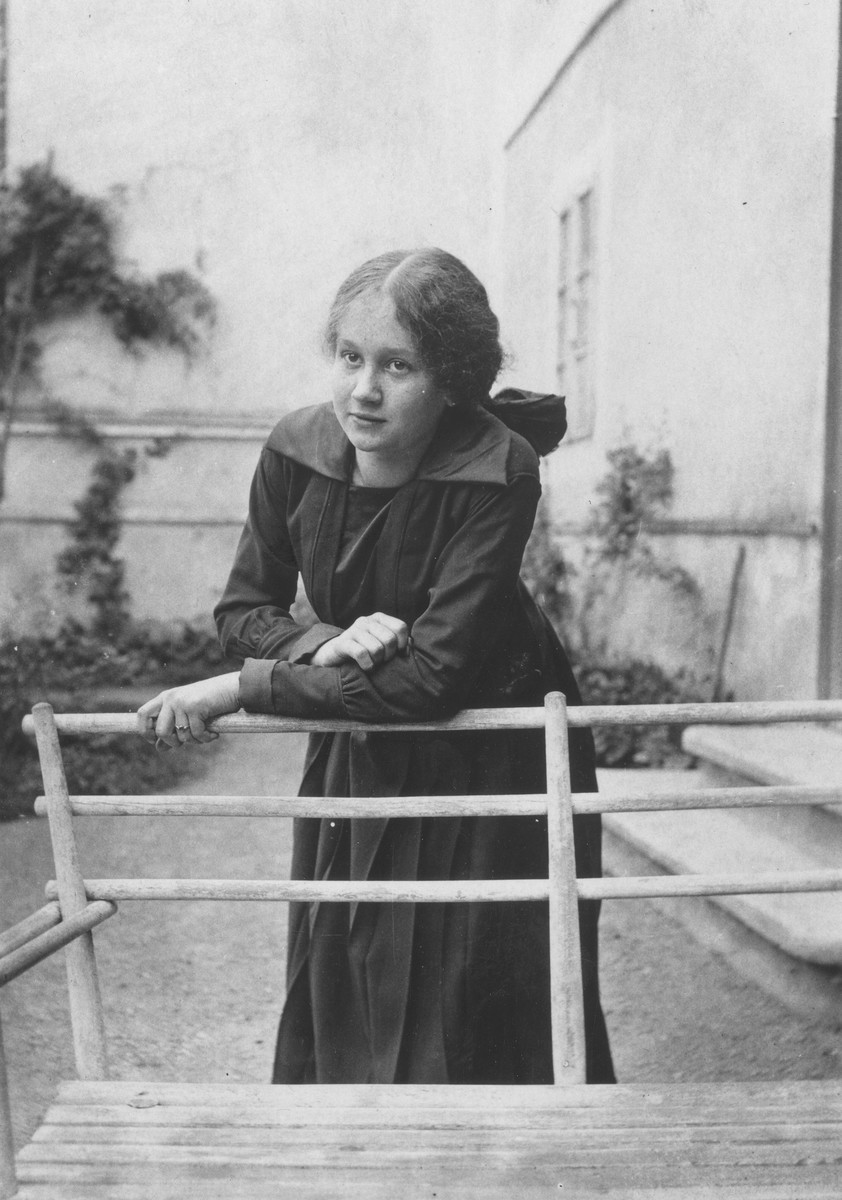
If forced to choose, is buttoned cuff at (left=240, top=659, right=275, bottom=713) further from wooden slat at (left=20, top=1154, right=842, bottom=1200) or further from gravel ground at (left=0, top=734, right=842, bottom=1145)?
gravel ground at (left=0, top=734, right=842, bottom=1145)

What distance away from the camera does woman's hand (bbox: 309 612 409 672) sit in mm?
1715

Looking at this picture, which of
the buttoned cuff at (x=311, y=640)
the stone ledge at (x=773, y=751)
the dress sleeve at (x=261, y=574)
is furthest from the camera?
the stone ledge at (x=773, y=751)

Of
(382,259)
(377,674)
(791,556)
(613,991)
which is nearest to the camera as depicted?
(377,674)

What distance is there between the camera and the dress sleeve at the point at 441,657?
5.59ft

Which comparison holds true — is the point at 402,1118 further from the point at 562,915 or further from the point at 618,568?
the point at 618,568

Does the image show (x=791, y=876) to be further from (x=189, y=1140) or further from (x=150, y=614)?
(x=150, y=614)

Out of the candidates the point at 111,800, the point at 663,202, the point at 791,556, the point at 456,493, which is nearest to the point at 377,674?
the point at 456,493

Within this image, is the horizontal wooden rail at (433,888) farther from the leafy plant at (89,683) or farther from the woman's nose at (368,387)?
the leafy plant at (89,683)

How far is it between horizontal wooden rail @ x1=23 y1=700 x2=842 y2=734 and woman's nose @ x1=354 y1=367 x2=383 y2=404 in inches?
19.3

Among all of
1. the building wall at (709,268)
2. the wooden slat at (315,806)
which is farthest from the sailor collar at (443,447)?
the building wall at (709,268)

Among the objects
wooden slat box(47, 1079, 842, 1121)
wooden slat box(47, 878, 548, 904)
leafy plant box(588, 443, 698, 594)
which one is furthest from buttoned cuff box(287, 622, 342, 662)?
leafy plant box(588, 443, 698, 594)

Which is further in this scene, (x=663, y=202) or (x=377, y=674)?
(x=663, y=202)

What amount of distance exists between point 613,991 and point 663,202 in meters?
2.73

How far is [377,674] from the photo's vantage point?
1717mm
